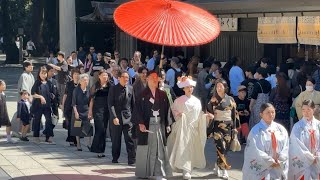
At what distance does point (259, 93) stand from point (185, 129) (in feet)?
10.5

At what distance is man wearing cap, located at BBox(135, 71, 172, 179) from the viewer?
9.84 metres

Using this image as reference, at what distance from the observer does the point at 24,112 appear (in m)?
13.5

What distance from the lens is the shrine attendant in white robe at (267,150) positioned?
788cm

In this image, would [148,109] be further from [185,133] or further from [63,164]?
[63,164]

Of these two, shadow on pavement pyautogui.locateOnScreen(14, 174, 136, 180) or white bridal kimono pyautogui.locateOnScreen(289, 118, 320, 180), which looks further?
shadow on pavement pyautogui.locateOnScreen(14, 174, 136, 180)

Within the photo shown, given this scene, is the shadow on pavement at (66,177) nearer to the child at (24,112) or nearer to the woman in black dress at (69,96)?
the woman in black dress at (69,96)

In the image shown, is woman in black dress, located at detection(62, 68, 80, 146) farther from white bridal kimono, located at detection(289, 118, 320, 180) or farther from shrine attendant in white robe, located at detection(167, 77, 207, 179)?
white bridal kimono, located at detection(289, 118, 320, 180)

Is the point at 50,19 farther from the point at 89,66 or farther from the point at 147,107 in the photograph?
the point at 147,107

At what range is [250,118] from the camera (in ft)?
42.7

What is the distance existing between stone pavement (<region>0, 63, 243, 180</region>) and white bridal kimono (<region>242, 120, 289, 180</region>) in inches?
88.7

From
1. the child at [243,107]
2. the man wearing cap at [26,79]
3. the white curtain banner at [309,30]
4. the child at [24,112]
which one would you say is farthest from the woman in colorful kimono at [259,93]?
the man wearing cap at [26,79]

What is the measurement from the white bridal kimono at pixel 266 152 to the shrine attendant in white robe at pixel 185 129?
1975mm

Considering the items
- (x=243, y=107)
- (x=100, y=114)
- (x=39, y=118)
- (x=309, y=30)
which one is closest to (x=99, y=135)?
(x=100, y=114)

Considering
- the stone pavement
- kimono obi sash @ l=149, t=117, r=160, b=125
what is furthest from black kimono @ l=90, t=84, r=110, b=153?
kimono obi sash @ l=149, t=117, r=160, b=125
